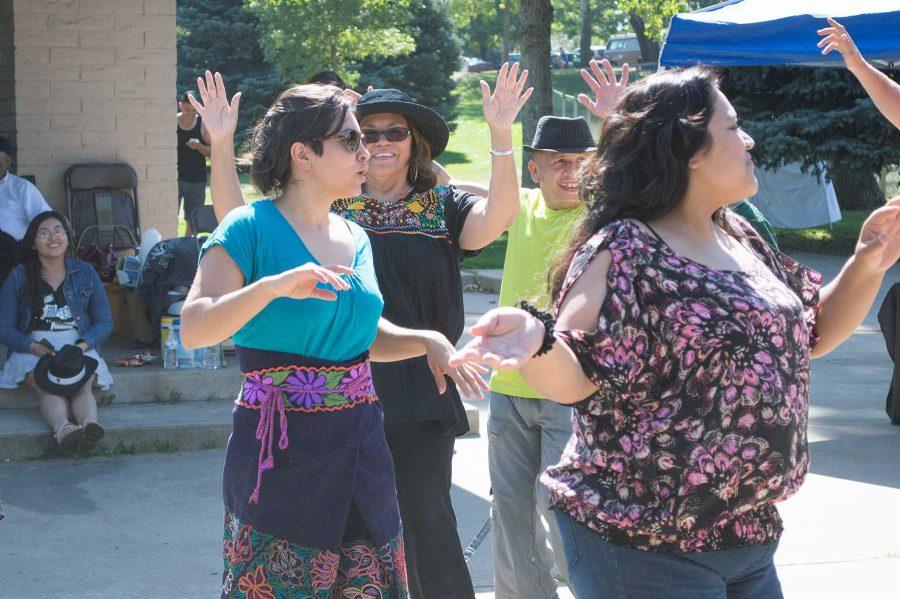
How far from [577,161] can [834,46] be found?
3.34 ft

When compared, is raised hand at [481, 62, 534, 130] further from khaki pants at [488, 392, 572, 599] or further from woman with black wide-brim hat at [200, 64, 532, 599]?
khaki pants at [488, 392, 572, 599]

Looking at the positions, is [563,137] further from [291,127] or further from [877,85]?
[291,127]

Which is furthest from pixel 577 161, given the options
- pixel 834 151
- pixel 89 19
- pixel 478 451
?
pixel 834 151

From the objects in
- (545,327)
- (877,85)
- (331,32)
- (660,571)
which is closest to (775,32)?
(877,85)

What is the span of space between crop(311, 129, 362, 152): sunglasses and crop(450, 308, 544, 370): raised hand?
1.15 m

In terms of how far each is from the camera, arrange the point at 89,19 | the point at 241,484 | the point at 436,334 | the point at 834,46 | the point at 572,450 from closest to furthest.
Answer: the point at 572,450, the point at 241,484, the point at 436,334, the point at 834,46, the point at 89,19

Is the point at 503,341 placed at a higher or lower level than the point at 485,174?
higher

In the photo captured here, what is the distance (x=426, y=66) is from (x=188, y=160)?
20.2m

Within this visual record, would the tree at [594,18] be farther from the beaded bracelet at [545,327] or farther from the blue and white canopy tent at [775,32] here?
the beaded bracelet at [545,327]

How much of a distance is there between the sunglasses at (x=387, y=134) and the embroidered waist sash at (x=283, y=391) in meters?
1.18

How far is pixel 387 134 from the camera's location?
4043 mm

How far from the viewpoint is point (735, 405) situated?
243 centimetres

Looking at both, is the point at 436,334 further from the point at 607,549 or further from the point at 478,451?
the point at 478,451

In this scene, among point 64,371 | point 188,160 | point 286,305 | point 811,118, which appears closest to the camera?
point 286,305
